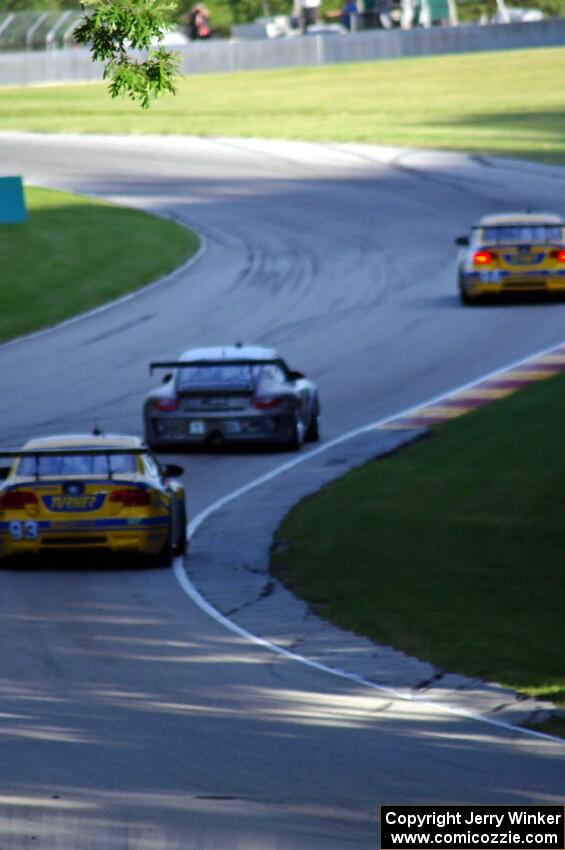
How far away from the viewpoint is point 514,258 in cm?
3900

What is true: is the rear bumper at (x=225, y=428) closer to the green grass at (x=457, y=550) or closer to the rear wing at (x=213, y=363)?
the rear wing at (x=213, y=363)

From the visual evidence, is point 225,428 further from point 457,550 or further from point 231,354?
point 457,550

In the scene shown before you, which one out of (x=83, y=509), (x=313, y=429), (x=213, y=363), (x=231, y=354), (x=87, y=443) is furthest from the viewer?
(x=313, y=429)

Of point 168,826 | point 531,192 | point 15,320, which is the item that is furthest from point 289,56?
point 168,826

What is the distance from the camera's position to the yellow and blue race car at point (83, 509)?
17969 mm

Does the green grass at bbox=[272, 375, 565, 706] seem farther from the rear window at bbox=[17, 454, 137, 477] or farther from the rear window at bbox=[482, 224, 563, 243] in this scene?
the rear window at bbox=[482, 224, 563, 243]

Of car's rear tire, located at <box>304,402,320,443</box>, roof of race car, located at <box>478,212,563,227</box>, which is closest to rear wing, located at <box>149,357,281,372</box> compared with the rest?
car's rear tire, located at <box>304,402,320,443</box>

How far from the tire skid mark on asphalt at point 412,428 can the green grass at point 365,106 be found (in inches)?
1341

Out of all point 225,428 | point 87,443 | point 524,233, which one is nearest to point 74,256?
point 524,233

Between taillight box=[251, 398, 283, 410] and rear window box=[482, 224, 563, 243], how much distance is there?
47.0 feet

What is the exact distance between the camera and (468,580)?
54.0 ft

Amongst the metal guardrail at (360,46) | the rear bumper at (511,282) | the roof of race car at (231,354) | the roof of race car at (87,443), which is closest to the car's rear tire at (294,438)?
the roof of race car at (231,354)

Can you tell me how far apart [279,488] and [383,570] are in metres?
5.94

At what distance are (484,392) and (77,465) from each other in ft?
43.3
